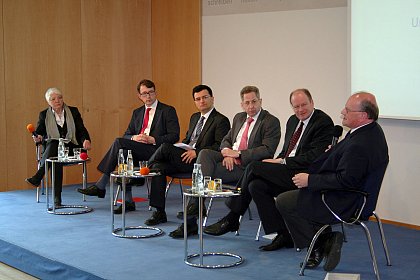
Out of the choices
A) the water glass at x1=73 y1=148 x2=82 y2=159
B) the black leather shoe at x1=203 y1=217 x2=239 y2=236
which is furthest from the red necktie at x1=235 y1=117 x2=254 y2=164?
the water glass at x1=73 y1=148 x2=82 y2=159

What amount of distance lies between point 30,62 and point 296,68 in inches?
123

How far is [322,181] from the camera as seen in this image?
4.10 m

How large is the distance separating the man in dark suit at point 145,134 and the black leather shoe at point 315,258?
2.44 m

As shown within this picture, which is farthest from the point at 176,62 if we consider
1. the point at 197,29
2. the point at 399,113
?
the point at 399,113

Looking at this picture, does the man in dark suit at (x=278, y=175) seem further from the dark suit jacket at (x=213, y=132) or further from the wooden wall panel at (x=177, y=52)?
the wooden wall panel at (x=177, y=52)

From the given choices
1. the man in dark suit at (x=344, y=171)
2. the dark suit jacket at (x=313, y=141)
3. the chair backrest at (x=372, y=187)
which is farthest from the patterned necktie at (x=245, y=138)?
the chair backrest at (x=372, y=187)

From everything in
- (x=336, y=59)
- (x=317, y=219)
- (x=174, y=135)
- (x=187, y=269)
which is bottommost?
(x=187, y=269)

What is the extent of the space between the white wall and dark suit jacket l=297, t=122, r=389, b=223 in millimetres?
1668

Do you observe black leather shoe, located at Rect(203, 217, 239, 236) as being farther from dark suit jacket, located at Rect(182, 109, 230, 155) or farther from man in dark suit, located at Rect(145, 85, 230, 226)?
dark suit jacket, located at Rect(182, 109, 230, 155)

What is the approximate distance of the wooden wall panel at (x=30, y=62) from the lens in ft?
25.0

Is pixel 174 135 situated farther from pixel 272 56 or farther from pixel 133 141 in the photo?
→ pixel 272 56

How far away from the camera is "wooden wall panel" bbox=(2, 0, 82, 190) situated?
25.0ft

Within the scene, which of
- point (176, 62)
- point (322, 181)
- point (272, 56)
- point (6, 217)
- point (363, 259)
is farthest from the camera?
point (176, 62)

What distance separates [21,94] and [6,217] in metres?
2.11
